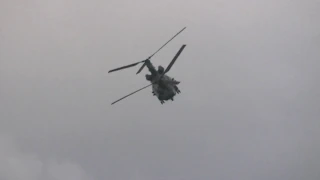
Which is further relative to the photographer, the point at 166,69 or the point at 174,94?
the point at 174,94

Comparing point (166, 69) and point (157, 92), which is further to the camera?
point (157, 92)

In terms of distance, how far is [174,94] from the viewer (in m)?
74.8

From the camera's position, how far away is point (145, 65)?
74438 millimetres

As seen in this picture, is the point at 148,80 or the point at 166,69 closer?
the point at 166,69

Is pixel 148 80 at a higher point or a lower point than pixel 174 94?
higher

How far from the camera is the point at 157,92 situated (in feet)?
245

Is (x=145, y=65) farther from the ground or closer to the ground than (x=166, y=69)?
farther from the ground

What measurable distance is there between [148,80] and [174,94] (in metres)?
5.35

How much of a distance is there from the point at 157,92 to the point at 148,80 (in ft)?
9.77

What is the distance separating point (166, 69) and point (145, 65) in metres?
5.75

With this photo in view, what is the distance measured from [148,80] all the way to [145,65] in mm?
3122

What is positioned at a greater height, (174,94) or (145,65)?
(145,65)
